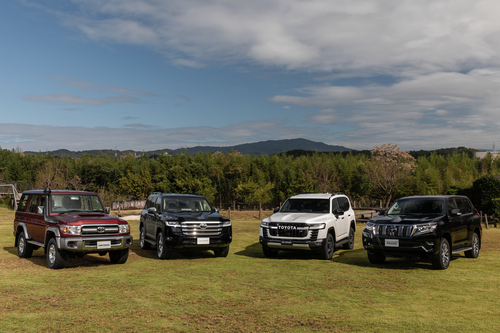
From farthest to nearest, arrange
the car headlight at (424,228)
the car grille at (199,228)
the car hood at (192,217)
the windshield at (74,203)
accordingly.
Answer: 1. the car hood at (192,217)
2. the car grille at (199,228)
3. the windshield at (74,203)
4. the car headlight at (424,228)

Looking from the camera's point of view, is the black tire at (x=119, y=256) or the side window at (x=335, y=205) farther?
the side window at (x=335, y=205)

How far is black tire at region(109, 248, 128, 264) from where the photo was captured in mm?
11928

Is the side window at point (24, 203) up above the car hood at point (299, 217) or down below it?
above

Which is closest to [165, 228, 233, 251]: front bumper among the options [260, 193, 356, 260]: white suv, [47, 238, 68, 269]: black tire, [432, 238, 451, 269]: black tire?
[260, 193, 356, 260]: white suv

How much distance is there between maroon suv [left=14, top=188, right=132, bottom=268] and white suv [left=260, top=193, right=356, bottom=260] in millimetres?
4207

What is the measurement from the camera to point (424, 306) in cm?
725

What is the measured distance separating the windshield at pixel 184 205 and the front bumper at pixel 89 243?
8.70 feet

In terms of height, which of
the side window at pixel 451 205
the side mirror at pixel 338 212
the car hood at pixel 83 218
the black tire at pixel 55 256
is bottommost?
the black tire at pixel 55 256

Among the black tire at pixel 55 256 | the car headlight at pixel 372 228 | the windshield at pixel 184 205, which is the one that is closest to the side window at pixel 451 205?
the car headlight at pixel 372 228

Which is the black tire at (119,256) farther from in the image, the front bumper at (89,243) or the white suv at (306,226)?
the white suv at (306,226)

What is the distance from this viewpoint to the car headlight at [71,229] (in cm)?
1066

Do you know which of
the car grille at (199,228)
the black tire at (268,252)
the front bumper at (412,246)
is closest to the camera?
the front bumper at (412,246)

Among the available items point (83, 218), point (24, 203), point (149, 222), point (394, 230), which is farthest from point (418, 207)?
point (24, 203)

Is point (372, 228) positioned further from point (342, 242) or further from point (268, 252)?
point (268, 252)
